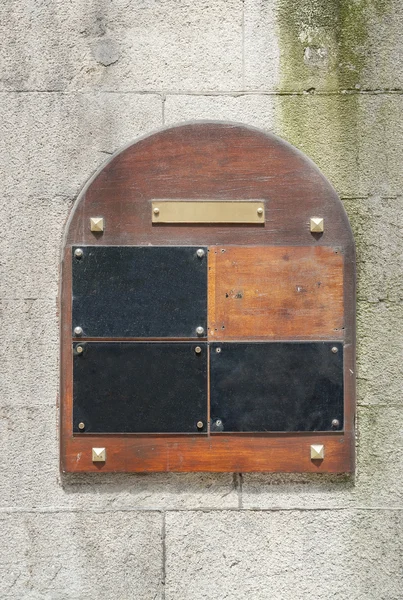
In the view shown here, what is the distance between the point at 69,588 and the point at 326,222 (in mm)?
2587

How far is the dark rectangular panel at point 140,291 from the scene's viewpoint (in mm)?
3803

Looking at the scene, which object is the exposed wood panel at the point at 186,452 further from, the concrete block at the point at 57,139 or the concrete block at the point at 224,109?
the concrete block at the point at 224,109

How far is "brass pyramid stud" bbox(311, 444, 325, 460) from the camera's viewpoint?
3803mm

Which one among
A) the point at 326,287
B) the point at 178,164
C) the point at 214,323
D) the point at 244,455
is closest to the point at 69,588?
the point at 244,455

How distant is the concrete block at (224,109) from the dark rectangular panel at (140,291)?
2.61 feet

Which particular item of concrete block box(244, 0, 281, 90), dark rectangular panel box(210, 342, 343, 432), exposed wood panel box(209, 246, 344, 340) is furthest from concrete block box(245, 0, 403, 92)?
dark rectangular panel box(210, 342, 343, 432)

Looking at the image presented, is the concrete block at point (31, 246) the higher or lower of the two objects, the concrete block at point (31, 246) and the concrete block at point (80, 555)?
the higher

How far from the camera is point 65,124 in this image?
3916 mm

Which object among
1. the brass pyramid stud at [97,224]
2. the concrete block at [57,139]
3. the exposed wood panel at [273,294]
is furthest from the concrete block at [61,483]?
the concrete block at [57,139]

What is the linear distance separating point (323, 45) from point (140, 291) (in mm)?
1829

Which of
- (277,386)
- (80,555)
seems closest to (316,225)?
(277,386)

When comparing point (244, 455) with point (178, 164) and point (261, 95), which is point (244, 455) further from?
point (261, 95)

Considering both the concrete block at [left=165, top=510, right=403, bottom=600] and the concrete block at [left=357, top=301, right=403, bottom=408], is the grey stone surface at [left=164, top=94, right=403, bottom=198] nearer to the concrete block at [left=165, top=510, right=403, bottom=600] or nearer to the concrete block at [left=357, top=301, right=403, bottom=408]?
the concrete block at [left=357, top=301, right=403, bottom=408]

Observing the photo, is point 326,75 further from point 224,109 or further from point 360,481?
point 360,481
